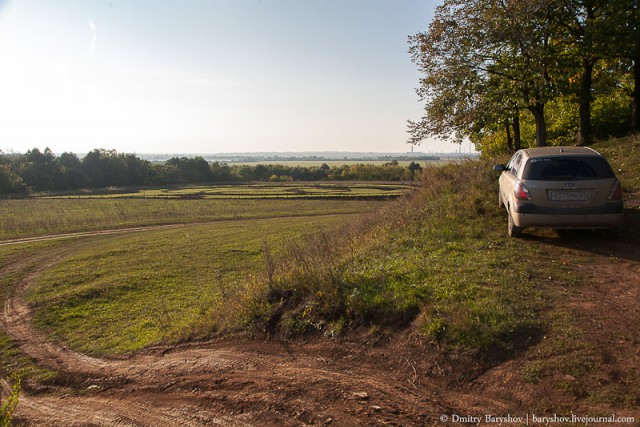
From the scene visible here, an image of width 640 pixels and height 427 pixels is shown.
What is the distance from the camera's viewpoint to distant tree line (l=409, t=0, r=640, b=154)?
630 inches

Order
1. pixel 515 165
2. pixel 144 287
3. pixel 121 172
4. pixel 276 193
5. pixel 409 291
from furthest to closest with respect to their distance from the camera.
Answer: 1. pixel 121 172
2. pixel 276 193
3. pixel 144 287
4. pixel 515 165
5. pixel 409 291

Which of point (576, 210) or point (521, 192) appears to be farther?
point (521, 192)

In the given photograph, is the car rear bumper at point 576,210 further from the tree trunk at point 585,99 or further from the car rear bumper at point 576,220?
the tree trunk at point 585,99

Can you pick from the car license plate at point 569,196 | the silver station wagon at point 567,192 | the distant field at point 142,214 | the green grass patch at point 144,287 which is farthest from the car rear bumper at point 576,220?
the distant field at point 142,214

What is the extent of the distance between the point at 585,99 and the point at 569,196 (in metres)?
14.0

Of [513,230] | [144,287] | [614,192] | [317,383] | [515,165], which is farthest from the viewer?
[144,287]

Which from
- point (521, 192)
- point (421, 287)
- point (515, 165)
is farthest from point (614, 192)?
point (421, 287)

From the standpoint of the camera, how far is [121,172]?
297 feet

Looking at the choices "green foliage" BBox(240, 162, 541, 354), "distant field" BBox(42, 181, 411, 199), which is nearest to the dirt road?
"green foliage" BBox(240, 162, 541, 354)

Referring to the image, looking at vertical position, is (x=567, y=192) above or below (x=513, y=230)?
above

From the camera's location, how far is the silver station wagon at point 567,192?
7.83 meters

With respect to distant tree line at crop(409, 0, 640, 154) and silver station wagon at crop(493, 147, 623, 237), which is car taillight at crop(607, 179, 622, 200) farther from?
distant tree line at crop(409, 0, 640, 154)

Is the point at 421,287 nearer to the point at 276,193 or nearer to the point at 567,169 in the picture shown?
the point at 567,169

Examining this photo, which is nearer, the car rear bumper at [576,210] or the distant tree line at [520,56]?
the car rear bumper at [576,210]
